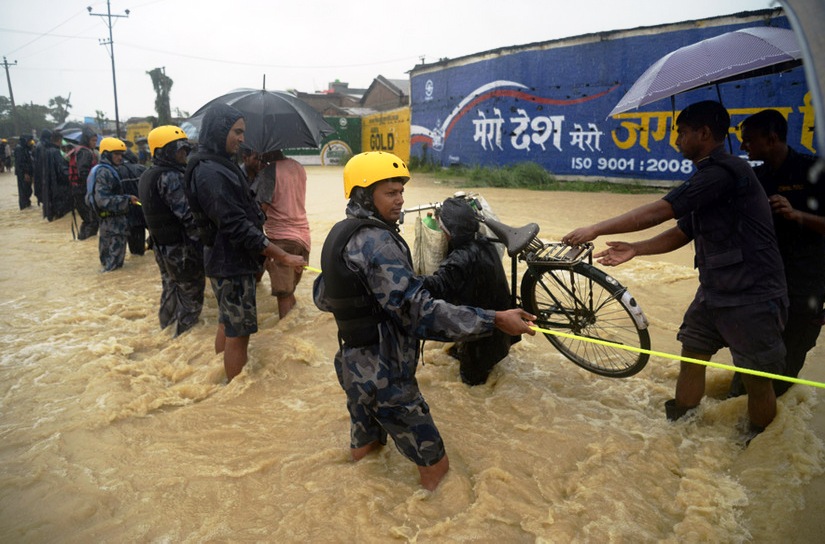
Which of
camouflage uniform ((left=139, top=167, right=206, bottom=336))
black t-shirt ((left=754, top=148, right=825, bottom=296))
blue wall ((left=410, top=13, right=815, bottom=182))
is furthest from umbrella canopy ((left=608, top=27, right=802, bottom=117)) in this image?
blue wall ((left=410, top=13, right=815, bottom=182))

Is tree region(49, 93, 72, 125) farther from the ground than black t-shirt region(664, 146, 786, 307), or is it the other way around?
tree region(49, 93, 72, 125)

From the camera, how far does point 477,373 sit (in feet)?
11.5

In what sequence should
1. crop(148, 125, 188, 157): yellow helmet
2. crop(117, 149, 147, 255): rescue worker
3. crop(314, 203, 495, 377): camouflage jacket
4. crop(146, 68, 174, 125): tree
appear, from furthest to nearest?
crop(146, 68, 174, 125): tree
crop(117, 149, 147, 255): rescue worker
crop(148, 125, 188, 157): yellow helmet
crop(314, 203, 495, 377): camouflage jacket

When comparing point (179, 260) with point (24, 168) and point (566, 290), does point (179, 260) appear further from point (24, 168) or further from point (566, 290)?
point (24, 168)

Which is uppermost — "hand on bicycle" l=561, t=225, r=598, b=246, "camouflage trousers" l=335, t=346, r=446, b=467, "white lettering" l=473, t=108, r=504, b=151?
"white lettering" l=473, t=108, r=504, b=151

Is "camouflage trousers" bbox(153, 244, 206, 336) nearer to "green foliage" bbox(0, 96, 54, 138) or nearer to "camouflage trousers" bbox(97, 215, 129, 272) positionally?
"camouflage trousers" bbox(97, 215, 129, 272)

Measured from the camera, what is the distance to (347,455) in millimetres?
2852

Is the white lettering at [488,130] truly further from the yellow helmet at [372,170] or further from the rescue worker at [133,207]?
the yellow helmet at [372,170]

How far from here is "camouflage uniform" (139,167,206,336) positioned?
4227mm

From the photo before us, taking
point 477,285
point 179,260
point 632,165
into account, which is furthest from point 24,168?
point 632,165

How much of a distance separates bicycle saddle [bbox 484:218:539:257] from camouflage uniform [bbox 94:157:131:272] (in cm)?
553

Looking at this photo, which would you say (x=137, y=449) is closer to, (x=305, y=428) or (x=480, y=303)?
(x=305, y=428)

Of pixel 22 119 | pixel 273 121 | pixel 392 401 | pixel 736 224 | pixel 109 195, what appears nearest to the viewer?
pixel 392 401

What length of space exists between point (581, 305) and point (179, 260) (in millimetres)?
3350
